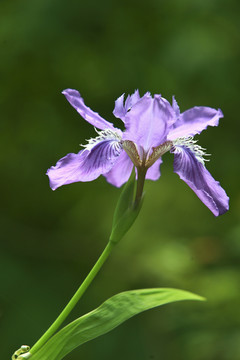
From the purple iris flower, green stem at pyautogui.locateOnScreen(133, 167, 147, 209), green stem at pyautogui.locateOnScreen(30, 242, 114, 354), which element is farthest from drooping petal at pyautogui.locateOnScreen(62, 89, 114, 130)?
green stem at pyautogui.locateOnScreen(30, 242, 114, 354)

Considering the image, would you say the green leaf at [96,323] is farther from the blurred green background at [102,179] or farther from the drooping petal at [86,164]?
the blurred green background at [102,179]

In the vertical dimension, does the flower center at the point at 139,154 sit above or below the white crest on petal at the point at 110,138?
below

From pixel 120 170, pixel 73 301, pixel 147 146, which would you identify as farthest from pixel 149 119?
pixel 73 301

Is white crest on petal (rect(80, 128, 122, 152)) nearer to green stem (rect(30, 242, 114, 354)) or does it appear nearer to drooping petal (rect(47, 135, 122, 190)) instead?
drooping petal (rect(47, 135, 122, 190))

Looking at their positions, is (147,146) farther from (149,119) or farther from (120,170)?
(120,170)

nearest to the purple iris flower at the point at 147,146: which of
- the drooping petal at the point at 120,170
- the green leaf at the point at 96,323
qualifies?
the drooping petal at the point at 120,170

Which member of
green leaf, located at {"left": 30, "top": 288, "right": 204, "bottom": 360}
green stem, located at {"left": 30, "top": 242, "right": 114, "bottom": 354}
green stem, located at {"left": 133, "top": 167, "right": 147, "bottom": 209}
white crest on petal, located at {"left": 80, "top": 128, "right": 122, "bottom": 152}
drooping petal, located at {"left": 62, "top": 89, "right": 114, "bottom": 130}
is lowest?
green leaf, located at {"left": 30, "top": 288, "right": 204, "bottom": 360}

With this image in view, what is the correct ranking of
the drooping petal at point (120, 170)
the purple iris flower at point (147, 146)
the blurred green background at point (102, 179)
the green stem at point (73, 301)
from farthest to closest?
the blurred green background at point (102, 179)
the drooping petal at point (120, 170)
the purple iris flower at point (147, 146)
the green stem at point (73, 301)
